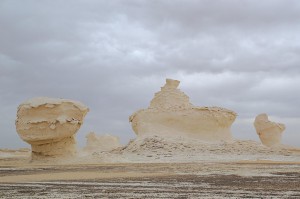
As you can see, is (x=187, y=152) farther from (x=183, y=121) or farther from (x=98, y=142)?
(x=98, y=142)

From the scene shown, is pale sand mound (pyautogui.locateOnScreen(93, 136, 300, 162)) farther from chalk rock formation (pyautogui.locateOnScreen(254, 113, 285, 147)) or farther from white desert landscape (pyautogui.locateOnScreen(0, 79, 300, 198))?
chalk rock formation (pyautogui.locateOnScreen(254, 113, 285, 147))

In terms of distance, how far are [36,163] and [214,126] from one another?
57.4 ft

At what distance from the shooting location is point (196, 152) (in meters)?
35.2

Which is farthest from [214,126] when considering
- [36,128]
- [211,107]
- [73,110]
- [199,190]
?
[199,190]

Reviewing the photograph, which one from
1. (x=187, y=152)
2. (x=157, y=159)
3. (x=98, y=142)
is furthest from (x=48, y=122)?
(x=98, y=142)

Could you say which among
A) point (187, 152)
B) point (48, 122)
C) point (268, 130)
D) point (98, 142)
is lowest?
point (187, 152)

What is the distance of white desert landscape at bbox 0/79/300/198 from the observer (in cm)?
1247

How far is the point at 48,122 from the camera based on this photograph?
2953 cm

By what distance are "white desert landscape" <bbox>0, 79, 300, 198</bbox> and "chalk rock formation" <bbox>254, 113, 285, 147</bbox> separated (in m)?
0.12

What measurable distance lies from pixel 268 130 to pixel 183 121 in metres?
18.2

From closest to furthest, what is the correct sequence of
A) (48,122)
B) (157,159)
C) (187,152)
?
1. (48,122)
2. (157,159)
3. (187,152)

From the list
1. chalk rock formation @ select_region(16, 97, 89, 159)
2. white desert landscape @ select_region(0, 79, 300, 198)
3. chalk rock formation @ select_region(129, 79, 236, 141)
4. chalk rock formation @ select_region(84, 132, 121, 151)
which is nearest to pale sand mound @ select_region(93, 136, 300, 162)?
white desert landscape @ select_region(0, 79, 300, 198)

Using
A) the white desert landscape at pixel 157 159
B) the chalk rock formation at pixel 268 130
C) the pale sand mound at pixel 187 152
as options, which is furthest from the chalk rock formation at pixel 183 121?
the chalk rock formation at pixel 268 130

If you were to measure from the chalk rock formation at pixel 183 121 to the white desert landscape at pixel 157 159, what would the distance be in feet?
0.31
